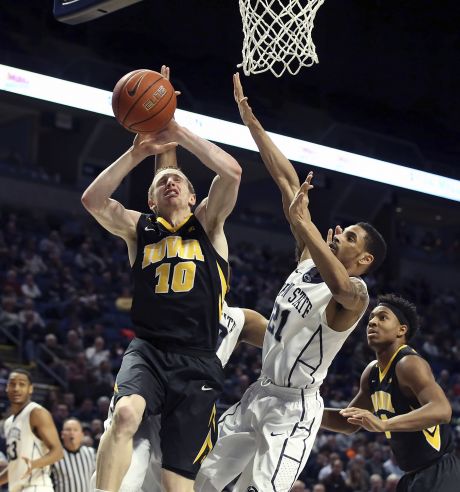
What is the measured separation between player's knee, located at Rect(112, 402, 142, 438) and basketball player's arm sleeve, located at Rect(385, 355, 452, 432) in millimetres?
1192

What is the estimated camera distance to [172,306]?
405 centimetres

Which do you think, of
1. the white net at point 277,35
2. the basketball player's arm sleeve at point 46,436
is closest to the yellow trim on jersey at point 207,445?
the white net at point 277,35

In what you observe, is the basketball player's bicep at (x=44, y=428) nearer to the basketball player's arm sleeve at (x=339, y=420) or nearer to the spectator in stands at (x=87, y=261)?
the basketball player's arm sleeve at (x=339, y=420)

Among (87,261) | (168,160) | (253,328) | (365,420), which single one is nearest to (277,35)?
(168,160)

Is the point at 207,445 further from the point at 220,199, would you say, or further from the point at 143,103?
the point at 143,103

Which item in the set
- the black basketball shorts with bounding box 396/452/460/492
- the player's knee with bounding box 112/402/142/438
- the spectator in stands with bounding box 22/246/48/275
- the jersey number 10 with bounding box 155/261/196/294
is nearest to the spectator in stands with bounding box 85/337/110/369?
the spectator in stands with bounding box 22/246/48/275

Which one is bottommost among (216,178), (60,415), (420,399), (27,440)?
(60,415)

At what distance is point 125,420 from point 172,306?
22.5 inches

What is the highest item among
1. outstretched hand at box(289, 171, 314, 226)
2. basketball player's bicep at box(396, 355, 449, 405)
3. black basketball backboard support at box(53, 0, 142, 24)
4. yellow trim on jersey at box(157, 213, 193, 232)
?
black basketball backboard support at box(53, 0, 142, 24)

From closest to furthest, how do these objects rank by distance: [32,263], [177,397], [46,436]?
[177,397]
[46,436]
[32,263]

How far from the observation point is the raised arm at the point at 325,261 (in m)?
4.09

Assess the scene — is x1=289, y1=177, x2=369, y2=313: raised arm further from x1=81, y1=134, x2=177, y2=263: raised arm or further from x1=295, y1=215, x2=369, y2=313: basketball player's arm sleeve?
x1=81, y1=134, x2=177, y2=263: raised arm

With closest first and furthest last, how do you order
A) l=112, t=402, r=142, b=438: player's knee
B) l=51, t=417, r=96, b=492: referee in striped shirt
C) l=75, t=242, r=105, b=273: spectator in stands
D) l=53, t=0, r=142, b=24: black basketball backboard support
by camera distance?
l=112, t=402, r=142, b=438: player's knee → l=53, t=0, r=142, b=24: black basketball backboard support → l=51, t=417, r=96, b=492: referee in striped shirt → l=75, t=242, r=105, b=273: spectator in stands

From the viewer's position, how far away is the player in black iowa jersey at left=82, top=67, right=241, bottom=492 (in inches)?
153
